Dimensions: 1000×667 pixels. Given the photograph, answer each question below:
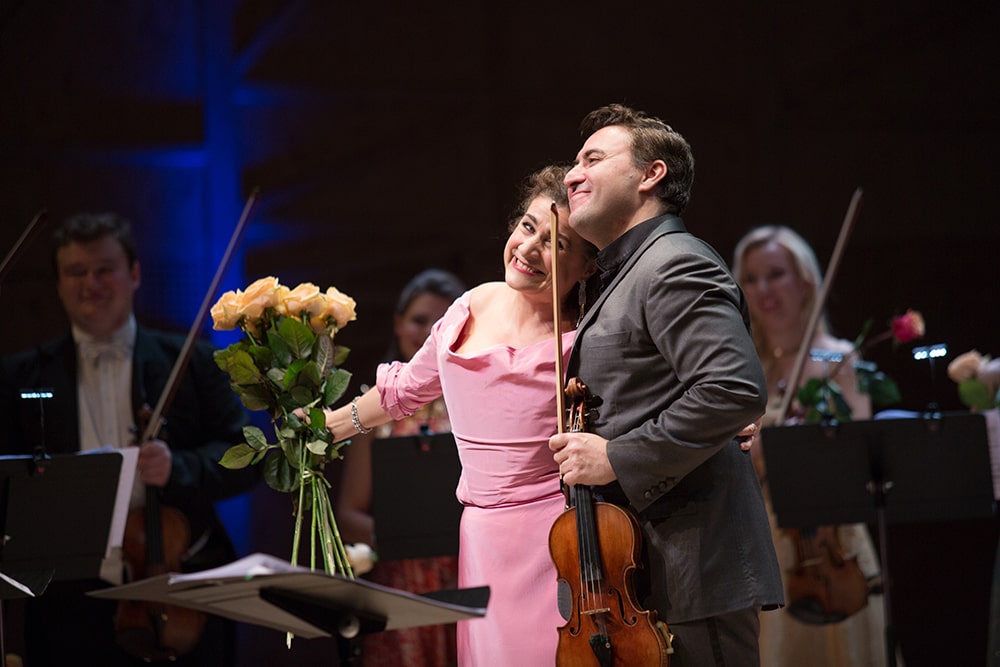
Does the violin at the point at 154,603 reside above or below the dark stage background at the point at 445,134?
below

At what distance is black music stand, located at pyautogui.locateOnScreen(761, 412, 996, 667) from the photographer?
3129 millimetres

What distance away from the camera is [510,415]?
7.02ft

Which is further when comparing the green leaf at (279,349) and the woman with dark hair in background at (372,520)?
the woman with dark hair in background at (372,520)

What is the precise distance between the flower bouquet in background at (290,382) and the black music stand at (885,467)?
1500 mm

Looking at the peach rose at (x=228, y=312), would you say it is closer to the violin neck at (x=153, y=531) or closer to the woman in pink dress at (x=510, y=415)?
the woman in pink dress at (x=510, y=415)

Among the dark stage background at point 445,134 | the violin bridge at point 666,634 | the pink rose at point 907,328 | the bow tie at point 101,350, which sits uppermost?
the dark stage background at point 445,134

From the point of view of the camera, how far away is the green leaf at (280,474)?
2.06 m

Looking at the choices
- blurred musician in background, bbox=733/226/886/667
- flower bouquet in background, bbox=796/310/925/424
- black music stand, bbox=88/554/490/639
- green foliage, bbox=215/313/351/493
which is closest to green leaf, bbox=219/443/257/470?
green foliage, bbox=215/313/351/493

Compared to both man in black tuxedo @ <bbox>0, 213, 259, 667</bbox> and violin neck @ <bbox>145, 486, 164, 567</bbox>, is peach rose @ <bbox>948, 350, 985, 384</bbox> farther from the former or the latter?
violin neck @ <bbox>145, 486, 164, 567</bbox>

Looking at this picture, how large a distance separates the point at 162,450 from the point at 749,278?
2018mm

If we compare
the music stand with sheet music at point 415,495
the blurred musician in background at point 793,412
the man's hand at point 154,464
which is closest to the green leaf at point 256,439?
the music stand with sheet music at point 415,495

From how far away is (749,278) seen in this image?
12.7 ft

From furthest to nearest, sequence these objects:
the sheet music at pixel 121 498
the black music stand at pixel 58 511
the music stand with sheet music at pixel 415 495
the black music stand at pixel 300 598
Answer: the music stand with sheet music at pixel 415 495
the sheet music at pixel 121 498
the black music stand at pixel 58 511
the black music stand at pixel 300 598

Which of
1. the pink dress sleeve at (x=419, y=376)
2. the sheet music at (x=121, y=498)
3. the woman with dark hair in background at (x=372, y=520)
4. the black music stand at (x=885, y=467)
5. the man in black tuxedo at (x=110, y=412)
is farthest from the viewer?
the woman with dark hair in background at (x=372, y=520)
